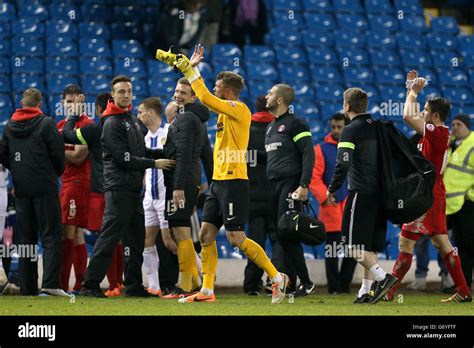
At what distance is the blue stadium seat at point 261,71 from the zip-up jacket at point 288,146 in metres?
5.58

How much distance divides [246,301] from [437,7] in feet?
42.2

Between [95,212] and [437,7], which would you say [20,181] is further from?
[437,7]

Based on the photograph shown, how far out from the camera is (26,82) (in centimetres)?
1566

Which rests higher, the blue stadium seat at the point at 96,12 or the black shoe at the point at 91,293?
the blue stadium seat at the point at 96,12

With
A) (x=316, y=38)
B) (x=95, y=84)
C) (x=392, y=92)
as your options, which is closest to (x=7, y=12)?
(x=95, y=84)

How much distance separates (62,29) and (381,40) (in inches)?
217

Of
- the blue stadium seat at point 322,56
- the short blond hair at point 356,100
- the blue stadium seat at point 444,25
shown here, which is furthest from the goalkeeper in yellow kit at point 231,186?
the blue stadium seat at point 444,25

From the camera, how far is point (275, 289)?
9781 millimetres

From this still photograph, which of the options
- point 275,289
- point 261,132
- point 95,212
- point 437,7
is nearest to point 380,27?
point 437,7

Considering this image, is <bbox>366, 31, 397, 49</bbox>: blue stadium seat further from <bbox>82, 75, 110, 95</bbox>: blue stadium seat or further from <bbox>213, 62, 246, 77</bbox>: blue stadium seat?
<bbox>82, 75, 110, 95</bbox>: blue stadium seat

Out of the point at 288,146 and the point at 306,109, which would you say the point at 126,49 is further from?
the point at 288,146

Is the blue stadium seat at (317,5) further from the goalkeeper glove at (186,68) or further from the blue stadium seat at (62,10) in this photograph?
the goalkeeper glove at (186,68)

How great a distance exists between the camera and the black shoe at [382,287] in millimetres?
9656

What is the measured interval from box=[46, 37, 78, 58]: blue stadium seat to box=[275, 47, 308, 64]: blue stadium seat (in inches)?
134
